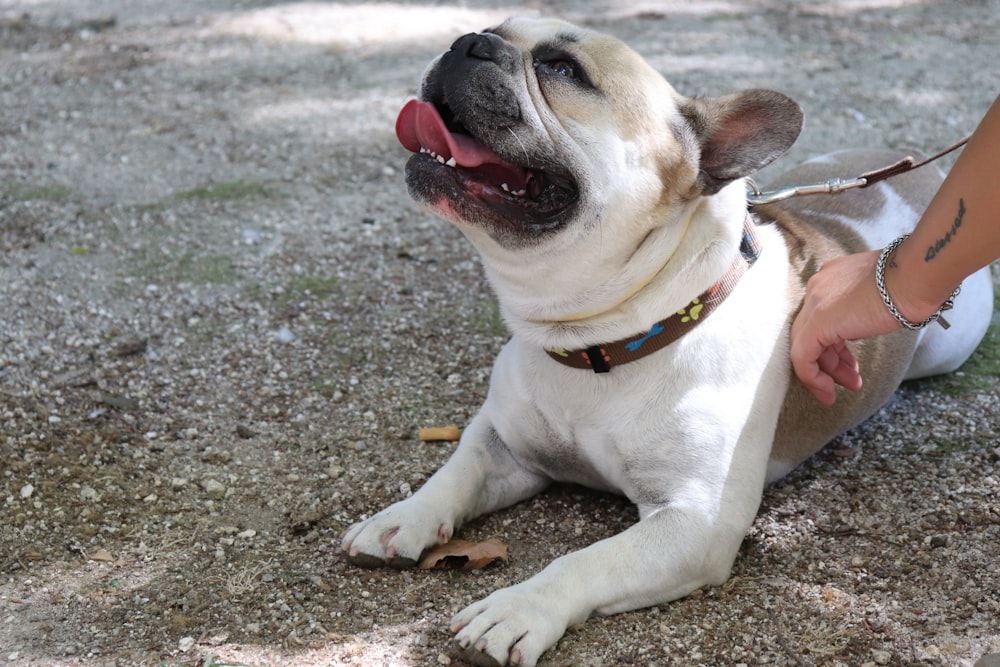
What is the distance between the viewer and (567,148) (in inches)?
110

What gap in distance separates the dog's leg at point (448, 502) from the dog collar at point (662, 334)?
0.48m

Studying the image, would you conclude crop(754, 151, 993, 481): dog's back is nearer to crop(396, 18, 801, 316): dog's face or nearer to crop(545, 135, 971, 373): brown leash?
crop(545, 135, 971, 373): brown leash

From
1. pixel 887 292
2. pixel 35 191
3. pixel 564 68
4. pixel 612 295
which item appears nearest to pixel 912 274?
pixel 887 292

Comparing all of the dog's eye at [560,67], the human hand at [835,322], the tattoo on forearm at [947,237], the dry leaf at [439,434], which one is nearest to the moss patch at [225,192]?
the dry leaf at [439,434]

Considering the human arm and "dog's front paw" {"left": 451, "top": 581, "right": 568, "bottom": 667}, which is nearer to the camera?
the human arm

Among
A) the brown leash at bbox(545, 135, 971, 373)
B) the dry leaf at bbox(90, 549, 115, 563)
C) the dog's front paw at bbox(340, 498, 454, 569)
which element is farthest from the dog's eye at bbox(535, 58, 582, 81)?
the dry leaf at bbox(90, 549, 115, 563)

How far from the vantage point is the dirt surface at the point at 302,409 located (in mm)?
2797

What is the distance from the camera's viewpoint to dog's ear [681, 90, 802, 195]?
9.37 feet

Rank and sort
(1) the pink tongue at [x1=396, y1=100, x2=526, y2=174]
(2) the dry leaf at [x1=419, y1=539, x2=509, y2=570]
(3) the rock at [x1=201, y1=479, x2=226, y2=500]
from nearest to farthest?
(1) the pink tongue at [x1=396, y1=100, x2=526, y2=174] → (2) the dry leaf at [x1=419, y1=539, x2=509, y2=570] → (3) the rock at [x1=201, y1=479, x2=226, y2=500]

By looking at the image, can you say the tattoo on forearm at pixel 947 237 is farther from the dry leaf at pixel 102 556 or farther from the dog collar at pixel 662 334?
the dry leaf at pixel 102 556

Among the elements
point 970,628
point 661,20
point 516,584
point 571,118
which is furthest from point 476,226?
point 661,20

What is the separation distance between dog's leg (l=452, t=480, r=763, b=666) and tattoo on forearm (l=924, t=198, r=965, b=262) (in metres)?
0.80

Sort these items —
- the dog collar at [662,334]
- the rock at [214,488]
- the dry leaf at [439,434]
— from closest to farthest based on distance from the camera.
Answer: the dog collar at [662,334], the rock at [214,488], the dry leaf at [439,434]

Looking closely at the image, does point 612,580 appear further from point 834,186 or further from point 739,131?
point 834,186
